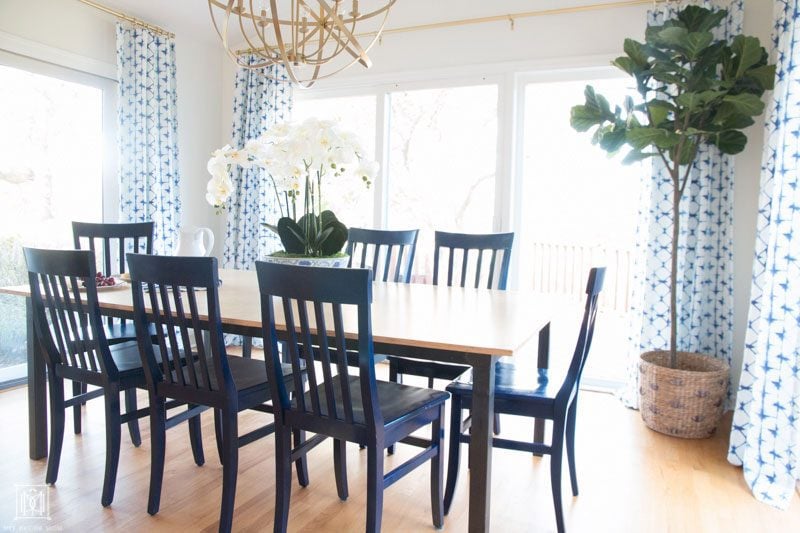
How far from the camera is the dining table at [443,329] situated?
1.64m

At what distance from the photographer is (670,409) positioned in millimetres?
2955

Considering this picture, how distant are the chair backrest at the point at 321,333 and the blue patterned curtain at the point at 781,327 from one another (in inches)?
68.9

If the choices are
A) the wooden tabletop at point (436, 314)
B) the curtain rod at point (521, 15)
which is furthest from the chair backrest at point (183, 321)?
the curtain rod at point (521, 15)

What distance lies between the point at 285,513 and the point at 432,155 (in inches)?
117

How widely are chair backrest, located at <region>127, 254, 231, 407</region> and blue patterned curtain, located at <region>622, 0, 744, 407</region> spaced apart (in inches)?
96.9

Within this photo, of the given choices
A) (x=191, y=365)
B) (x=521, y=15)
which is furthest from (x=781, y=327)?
(x=521, y=15)

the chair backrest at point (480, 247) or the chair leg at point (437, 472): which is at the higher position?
the chair backrest at point (480, 247)

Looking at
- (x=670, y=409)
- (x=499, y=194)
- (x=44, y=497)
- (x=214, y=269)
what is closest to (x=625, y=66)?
(x=499, y=194)

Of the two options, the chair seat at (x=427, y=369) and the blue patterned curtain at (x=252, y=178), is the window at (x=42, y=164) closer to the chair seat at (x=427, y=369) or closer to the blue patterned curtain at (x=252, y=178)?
the blue patterned curtain at (x=252, y=178)

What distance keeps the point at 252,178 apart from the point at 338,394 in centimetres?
305

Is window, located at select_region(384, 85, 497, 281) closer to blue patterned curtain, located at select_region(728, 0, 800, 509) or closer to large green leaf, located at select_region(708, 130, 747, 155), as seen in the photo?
large green leaf, located at select_region(708, 130, 747, 155)

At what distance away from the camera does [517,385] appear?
2.13 m

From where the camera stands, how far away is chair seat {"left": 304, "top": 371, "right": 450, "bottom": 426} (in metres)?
1.78

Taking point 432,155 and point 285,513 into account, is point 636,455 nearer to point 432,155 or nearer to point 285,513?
point 285,513
